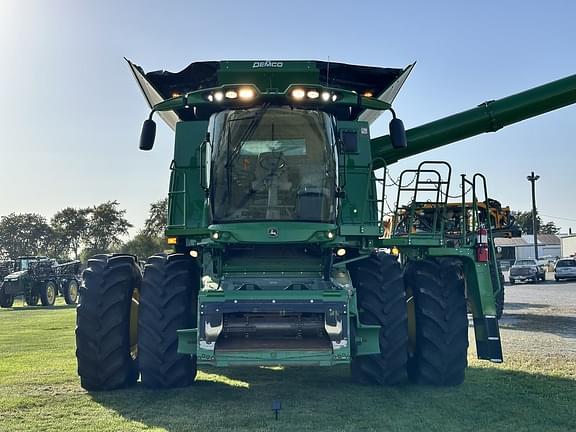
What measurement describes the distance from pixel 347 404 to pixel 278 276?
5.02ft

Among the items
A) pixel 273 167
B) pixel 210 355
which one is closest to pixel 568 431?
pixel 210 355

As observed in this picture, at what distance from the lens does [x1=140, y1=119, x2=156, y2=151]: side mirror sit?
7.11 metres

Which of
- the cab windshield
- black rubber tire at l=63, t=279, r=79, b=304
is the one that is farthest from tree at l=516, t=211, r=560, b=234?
the cab windshield

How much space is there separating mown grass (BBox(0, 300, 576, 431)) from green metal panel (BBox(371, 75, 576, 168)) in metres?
3.90

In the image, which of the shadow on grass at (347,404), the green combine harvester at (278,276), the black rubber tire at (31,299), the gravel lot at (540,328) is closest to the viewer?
the shadow on grass at (347,404)

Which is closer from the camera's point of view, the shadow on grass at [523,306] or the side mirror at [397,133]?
the side mirror at [397,133]

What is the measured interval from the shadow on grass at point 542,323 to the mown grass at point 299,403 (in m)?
4.48

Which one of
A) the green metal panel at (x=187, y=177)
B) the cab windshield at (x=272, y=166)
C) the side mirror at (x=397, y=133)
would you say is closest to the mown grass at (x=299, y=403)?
the cab windshield at (x=272, y=166)

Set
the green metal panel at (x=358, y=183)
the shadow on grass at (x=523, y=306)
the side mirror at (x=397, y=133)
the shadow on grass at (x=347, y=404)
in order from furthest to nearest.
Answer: the shadow on grass at (x=523, y=306) < the green metal panel at (x=358, y=183) < the side mirror at (x=397, y=133) < the shadow on grass at (x=347, y=404)

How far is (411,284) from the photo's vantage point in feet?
25.0

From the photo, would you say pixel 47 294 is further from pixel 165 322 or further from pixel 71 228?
pixel 71 228

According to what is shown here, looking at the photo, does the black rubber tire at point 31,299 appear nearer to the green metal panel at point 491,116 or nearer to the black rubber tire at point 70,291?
the black rubber tire at point 70,291

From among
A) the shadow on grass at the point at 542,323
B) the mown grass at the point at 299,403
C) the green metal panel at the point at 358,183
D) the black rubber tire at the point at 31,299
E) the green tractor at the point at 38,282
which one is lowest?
the black rubber tire at the point at 31,299

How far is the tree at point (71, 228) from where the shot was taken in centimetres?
7034
